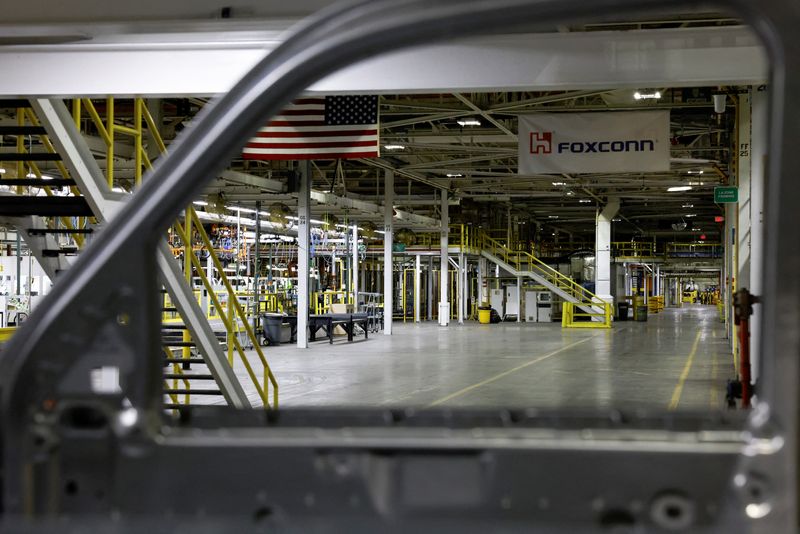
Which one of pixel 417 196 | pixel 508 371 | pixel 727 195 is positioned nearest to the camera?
pixel 727 195

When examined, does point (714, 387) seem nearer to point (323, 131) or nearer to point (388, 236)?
point (323, 131)

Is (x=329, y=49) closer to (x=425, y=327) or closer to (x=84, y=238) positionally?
(x=84, y=238)

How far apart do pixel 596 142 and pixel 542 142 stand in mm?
925

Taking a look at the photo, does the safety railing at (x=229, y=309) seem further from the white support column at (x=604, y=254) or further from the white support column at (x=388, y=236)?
the white support column at (x=604, y=254)

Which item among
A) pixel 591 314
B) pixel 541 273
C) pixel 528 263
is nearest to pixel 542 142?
pixel 591 314

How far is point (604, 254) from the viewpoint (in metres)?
34.6

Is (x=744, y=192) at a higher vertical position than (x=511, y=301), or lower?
higher

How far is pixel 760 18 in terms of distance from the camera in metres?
1.80

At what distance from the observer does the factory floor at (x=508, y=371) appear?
41.1 ft

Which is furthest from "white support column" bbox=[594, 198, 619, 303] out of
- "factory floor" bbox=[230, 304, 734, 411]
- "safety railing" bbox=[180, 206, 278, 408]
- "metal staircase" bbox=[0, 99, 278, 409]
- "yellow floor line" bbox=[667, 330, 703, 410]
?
"metal staircase" bbox=[0, 99, 278, 409]

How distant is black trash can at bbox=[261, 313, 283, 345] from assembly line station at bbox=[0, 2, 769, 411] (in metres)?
0.07

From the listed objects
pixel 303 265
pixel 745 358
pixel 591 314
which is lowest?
pixel 591 314

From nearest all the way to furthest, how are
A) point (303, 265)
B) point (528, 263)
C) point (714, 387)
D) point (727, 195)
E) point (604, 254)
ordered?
point (714, 387) < point (727, 195) < point (303, 265) < point (604, 254) < point (528, 263)

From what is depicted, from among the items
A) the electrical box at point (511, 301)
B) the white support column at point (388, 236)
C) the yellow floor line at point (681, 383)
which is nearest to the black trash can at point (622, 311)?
the electrical box at point (511, 301)
